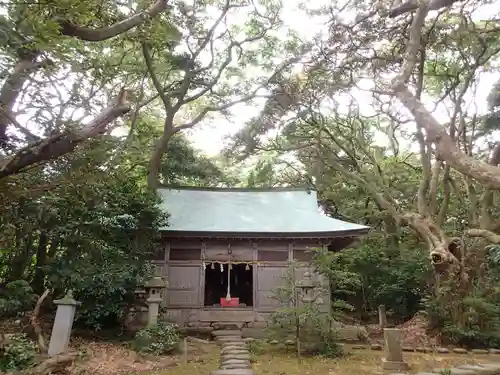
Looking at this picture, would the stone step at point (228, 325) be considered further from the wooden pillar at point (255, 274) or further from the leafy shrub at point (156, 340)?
the leafy shrub at point (156, 340)

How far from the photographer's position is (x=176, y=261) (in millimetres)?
13047

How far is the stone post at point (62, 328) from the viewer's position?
7.68 meters

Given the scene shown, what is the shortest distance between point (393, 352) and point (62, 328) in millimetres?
6593

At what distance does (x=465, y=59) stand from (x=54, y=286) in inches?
498

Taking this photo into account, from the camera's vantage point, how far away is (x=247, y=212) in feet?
50.0

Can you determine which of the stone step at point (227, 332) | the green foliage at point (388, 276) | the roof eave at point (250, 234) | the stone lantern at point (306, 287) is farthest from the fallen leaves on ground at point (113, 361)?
the green foliage at point (388, 276)

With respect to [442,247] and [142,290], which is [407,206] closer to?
[442,247]

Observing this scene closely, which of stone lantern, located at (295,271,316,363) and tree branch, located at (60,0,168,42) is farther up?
tree branch, located at (60,0,168,42)

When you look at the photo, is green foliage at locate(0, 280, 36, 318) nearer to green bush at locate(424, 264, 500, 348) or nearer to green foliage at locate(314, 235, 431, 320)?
green foliage at locate(314, 235, 431, 320)

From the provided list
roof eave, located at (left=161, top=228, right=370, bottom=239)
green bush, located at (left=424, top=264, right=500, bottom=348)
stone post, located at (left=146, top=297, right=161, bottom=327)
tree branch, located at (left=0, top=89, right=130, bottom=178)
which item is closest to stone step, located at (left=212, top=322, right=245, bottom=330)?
roof eave, located at (left=161, top=228, right=370, bottom=239)

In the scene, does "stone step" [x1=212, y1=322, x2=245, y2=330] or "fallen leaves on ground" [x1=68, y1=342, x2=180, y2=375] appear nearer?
"fallen leaves on ground" [x1=68, y1=342, x2=180, y2=375]

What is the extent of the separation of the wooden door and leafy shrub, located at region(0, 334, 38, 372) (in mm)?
5545

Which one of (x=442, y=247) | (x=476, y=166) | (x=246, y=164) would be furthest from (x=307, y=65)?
(x=246, y=164)

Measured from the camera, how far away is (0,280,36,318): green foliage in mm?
8734
